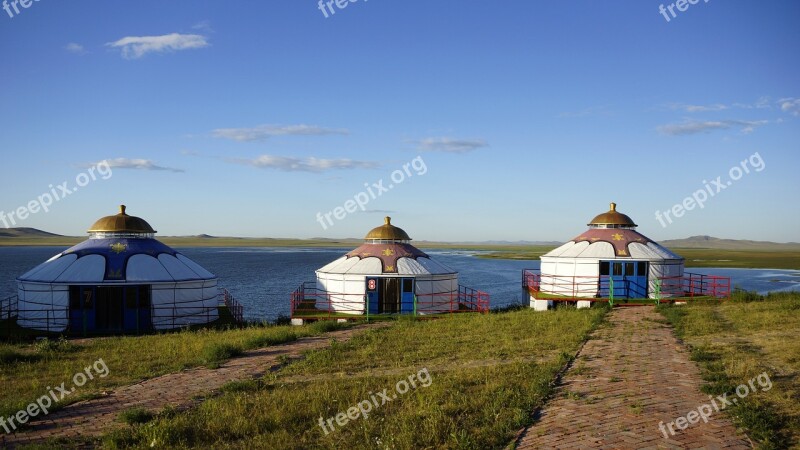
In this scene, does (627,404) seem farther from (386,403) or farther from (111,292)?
(111,292)

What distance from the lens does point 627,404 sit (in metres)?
11.3

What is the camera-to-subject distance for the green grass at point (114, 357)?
1454 centimetres

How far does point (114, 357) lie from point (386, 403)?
10881 mm

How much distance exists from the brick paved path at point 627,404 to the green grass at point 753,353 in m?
0.39

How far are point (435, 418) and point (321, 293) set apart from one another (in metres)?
21.1

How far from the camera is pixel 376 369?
15680mm

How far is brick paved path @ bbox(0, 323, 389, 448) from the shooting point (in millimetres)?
10922

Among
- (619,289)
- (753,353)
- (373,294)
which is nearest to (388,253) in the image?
(373,294)

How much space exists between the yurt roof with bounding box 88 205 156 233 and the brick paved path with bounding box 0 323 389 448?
46.2ft

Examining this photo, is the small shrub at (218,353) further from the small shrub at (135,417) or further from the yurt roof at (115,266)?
the yurt roof at (115,266)

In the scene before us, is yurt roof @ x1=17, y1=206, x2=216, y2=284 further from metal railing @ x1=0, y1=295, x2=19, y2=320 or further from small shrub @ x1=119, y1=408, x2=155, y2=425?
small shrub @ x1=119, y1=408, x2=155, y2=425

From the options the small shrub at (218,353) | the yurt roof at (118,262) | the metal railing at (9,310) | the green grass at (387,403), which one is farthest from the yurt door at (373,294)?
the metal railing at (9,310)

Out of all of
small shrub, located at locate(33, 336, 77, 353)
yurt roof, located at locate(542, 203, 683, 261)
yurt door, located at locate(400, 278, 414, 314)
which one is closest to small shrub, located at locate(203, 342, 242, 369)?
small shrub, located at locate(33, 336, 77, 353)

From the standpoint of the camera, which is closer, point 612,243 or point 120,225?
point 120,225
